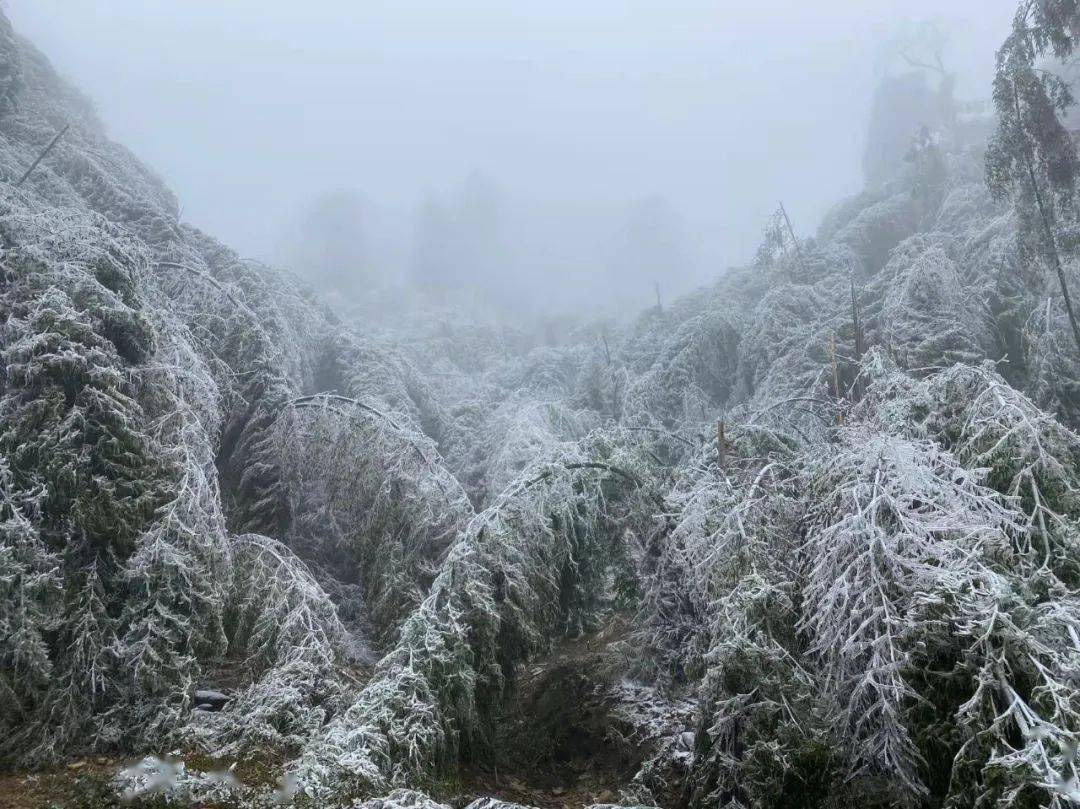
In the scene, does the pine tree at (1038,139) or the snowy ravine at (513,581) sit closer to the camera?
the snowy ravine at (513,581)

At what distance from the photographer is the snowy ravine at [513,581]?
4.38 metres

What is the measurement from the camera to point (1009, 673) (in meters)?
3.85

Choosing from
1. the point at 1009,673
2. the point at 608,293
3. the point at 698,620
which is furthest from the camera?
the point at 608,293

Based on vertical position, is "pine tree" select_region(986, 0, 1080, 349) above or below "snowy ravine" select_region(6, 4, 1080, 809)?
above

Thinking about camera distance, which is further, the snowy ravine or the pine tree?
the pine tree

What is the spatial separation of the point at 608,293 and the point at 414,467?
124ft

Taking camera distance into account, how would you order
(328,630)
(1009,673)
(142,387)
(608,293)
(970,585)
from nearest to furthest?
(1009,673), (970,585), (142,387), (328,630), (608,293)

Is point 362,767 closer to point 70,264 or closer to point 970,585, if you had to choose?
point 970,585

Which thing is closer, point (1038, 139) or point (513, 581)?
point (513, 581)

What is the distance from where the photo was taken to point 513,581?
6672mm

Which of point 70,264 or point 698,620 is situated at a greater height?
point 70,264

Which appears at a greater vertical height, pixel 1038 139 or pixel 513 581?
pixel 1038 139

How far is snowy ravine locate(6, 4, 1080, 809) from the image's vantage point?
14.4ft

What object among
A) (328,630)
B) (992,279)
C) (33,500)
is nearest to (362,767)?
(328,630)
